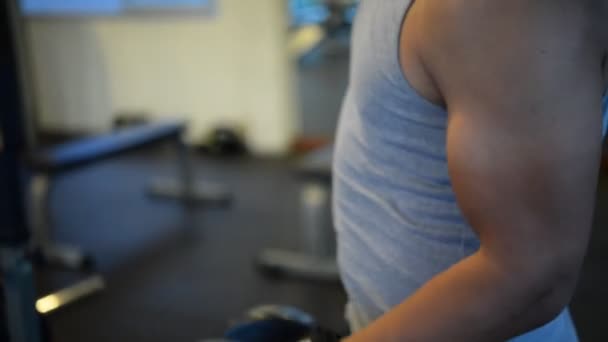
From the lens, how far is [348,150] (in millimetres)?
442

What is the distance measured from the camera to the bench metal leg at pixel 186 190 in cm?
294

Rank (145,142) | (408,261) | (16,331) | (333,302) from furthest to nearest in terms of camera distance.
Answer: (145,142) < (333,302) < (16,331) < (408,261)

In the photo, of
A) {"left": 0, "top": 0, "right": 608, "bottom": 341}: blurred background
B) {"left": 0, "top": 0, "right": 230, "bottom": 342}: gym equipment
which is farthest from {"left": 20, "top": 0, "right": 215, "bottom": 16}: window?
{"left": 0, "top": 0, "right": 230, "bottom": 342}: gym equipment

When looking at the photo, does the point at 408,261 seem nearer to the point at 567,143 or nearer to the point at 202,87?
the point at 567,143

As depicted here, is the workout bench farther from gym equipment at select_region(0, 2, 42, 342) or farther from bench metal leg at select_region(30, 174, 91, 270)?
gym equipment at select_region(0, 2, 42, 342)

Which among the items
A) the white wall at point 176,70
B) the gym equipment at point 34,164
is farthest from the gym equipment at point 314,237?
the white wall at point 176,70

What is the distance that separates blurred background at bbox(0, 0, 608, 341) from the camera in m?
1.95

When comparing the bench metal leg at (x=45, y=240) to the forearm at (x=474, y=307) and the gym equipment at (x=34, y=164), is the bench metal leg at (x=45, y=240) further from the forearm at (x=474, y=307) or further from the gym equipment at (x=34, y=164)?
the forearm at (x=474, y=307)

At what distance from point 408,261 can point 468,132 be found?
15cm

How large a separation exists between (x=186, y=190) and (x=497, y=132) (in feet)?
9.15

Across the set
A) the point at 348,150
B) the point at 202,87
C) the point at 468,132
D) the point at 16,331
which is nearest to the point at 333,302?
the point at 16,331

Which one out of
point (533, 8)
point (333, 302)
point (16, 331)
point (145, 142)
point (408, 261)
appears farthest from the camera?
point (145, 142)

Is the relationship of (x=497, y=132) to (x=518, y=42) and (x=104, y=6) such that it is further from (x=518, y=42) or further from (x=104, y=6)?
(x=104, y=6)

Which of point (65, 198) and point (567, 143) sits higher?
point (567, 143)
